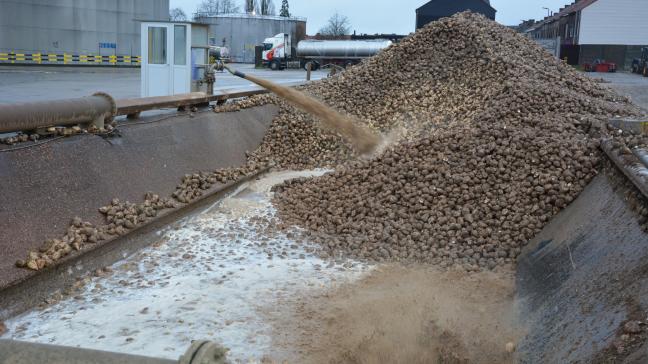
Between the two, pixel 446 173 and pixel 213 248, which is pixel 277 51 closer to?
pixel 446 173

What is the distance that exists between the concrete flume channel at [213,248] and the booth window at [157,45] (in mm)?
4874

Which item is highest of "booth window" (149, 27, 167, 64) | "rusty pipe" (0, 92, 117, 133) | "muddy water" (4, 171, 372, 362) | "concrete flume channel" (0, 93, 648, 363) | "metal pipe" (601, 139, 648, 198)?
"booth window" (149, 27, 167, 64)

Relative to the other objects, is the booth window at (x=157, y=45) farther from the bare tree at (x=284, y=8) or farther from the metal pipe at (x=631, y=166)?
the bare tree at (x=284, y=8)

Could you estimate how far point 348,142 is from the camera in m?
11.3

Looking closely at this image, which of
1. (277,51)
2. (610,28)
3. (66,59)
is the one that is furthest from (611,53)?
(66,59)

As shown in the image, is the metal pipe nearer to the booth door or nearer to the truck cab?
the booth door

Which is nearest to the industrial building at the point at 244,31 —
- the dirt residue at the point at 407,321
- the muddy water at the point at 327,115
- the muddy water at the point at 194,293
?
the muddy water at the point at 327,115

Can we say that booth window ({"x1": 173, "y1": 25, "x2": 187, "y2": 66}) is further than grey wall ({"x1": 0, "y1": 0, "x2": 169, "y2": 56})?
No

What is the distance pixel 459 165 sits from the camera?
766cm

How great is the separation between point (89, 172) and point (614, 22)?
49.3 metres

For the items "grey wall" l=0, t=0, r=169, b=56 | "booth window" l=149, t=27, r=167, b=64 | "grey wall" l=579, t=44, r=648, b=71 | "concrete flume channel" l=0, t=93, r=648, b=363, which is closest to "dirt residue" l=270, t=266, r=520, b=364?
"concrete flume channel" l=0, t=93, r=648, b=363

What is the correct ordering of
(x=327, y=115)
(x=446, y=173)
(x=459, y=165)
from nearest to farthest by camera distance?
(x=446, y=173), (x=459, y=165), (x=327, y=115)

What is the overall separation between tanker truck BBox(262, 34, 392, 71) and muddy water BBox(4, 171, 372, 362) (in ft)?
100

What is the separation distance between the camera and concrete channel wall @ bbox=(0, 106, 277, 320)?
562 centimetres
